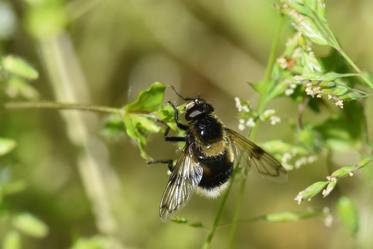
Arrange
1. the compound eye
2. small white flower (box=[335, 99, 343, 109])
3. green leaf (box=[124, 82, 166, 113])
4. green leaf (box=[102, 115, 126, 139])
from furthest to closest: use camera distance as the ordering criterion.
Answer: the compound eye < green leaf (box=[102, 115, 126, 139]) < green leaf (box=[124, 82, 166, 113]) < small white flower (box=[335, 99, 343, 109])

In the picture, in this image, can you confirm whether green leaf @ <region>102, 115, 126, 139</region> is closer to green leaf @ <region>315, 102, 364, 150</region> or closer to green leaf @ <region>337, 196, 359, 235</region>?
green leaf @ <region>315, 102, 364, 150</region>

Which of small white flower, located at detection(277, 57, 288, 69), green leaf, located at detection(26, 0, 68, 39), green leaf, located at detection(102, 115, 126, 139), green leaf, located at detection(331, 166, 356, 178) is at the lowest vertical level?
green leaf, located at detection(331, 166, 356, 178)

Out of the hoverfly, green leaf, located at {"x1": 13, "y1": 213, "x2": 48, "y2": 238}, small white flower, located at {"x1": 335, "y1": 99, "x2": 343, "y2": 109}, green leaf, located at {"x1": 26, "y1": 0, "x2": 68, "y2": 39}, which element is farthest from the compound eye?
green leaf, located at {"x1": 26, "y1": 0, "x2": 68, "y2": 39}

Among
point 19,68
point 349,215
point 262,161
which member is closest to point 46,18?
point 19,68

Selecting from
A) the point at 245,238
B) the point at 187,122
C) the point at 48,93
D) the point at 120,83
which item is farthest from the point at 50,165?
the point at 187,122

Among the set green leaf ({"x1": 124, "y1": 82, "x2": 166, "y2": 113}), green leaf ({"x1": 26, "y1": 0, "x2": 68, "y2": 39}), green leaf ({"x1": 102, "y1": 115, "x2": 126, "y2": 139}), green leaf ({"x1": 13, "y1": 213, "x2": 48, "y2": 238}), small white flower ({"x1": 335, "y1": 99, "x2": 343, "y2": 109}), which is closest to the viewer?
small white flower ({"x1": 335, "y1": 99, "x2": 343, "y2": 109})

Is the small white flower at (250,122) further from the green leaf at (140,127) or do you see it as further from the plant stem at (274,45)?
the green leaf at (140,127)

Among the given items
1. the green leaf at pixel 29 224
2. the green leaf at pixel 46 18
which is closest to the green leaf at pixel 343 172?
the green leaf at pixel 29 224

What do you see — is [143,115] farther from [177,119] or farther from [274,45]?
[274,45]
